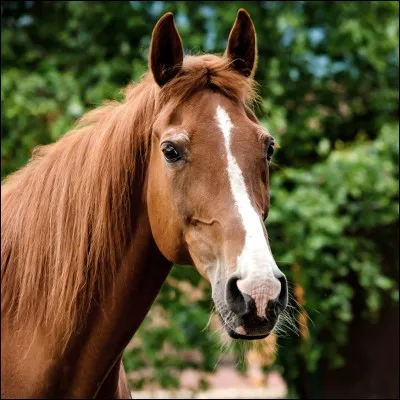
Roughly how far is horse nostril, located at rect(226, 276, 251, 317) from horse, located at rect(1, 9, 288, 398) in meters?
0.21

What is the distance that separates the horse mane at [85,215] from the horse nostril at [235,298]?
67 cm

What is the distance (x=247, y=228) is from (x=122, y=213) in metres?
0.64

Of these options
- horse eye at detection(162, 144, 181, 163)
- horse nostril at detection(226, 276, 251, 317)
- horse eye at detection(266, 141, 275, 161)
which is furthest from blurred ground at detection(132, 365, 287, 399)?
horse nostril at detection(226, 276, 251, 317)

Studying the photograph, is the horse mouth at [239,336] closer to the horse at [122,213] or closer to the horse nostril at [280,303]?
the horse nostril at [280,303]

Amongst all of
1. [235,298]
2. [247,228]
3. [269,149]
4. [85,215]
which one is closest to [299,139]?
[269,149]

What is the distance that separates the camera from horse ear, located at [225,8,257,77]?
2881 millimetres

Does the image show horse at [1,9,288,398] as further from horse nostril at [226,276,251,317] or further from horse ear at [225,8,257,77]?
horse nostril at [226,276,251,317]

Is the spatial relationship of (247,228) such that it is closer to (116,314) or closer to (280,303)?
(280,303)

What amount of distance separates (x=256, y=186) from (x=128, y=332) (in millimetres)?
796

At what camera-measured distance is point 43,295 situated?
2859 mm

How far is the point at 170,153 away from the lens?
2596mm

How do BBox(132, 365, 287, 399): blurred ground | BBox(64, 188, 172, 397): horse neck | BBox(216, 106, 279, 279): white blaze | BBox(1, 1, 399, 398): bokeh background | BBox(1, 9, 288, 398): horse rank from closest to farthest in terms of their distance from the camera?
1. BBox(216, 106, 279, 279): white blaze
2. BBox(1, 9, 288, 398): horse
3. BBox(64, 188, 172, 397): horse neck
4. BBox(1, 1, 399, 398): bokeh background
5. BBox(132, 365, 287, 399): blurred ground

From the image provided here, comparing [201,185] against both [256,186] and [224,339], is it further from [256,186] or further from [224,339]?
[224,339]

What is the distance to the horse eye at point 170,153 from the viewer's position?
2586 mm
